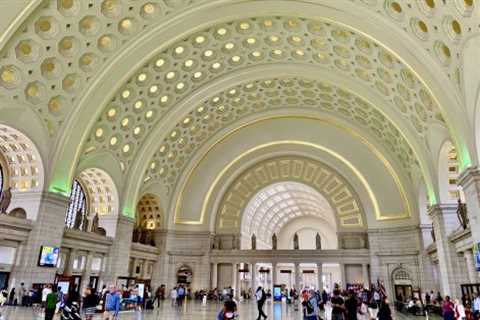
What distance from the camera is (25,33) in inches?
661

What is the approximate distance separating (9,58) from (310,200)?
34.0 meters

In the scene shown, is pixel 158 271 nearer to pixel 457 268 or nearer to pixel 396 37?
pixel 457 268

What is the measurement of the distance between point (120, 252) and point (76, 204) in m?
4.88

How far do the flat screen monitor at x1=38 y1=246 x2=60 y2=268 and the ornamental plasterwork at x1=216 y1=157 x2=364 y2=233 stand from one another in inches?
633

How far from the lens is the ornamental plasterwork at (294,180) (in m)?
31.7

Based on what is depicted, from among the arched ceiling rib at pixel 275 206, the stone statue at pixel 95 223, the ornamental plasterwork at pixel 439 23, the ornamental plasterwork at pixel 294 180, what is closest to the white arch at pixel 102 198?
the stone statue at pixel 95 223

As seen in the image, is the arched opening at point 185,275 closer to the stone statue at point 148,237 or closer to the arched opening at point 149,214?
the stone statue at point 148,237

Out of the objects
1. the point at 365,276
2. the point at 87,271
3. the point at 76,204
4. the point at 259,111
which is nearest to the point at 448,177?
the point at 365,276

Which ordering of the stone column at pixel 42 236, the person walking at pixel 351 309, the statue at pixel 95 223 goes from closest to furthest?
the person walking at pixel 351 309
the stone column at pixel 42 236
the statue at pixel 95 223

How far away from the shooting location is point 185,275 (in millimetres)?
32031

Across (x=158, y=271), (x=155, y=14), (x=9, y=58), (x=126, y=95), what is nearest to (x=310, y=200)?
(x=158, y=271)

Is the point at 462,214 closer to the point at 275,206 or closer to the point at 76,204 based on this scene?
the point at 76,204

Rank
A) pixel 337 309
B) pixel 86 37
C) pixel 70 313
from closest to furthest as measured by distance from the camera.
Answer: pixel 337 309, pixel 70 313, pixel 86 37

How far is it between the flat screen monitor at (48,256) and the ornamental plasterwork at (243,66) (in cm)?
668
